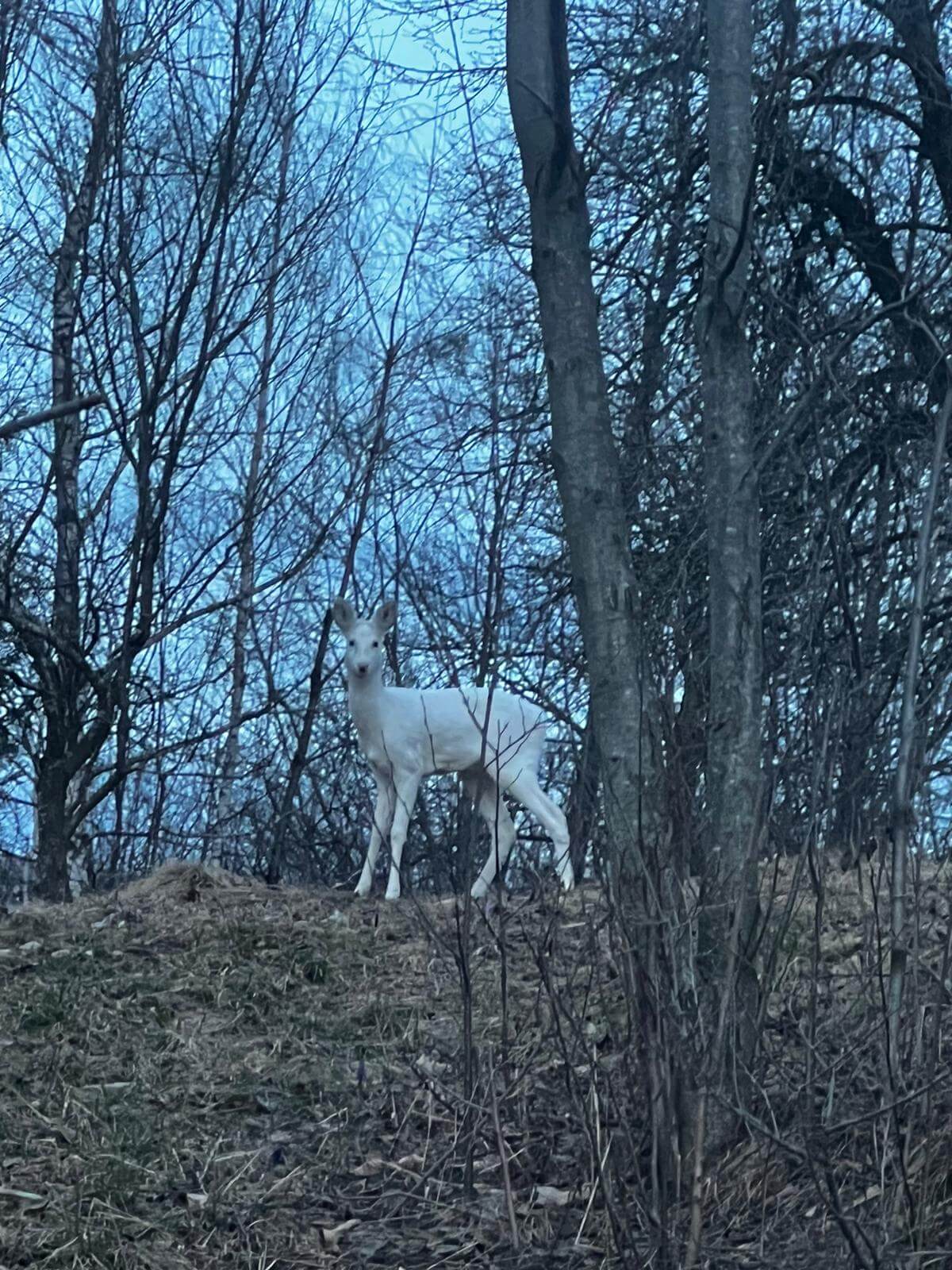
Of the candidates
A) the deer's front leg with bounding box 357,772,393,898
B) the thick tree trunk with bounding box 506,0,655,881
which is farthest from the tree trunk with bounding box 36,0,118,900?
the thick tree trunk with bounding box 506,0,655,881

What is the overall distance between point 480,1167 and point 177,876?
4400 mm

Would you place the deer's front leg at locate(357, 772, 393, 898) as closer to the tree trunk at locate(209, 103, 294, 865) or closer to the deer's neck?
the deer's neck

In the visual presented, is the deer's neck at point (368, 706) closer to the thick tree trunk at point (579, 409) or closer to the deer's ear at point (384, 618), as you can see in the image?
the deer's ear at point (384, 618)

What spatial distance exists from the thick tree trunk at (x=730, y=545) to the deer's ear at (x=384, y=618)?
4.70m

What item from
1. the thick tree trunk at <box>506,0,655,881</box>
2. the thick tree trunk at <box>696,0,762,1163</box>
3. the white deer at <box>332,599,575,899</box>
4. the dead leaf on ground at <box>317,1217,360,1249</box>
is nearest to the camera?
the thick tree trunk at <box>696,0,762,1163</box>

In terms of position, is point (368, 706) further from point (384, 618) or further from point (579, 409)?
point (579, 409)

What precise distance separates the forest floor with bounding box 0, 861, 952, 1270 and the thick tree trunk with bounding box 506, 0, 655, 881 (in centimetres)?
61

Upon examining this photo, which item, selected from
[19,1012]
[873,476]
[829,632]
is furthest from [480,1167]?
[873,476]

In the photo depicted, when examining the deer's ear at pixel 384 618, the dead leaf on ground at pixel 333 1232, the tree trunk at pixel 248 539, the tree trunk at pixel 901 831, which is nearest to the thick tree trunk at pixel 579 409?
the tree trunk at pixel 901 831

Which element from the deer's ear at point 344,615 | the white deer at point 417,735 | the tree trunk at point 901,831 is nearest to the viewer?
the tree trunk at point 901,831

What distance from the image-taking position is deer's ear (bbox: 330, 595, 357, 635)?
10.2m

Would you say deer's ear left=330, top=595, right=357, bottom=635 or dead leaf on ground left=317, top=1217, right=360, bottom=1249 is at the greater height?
deer's ear left=330, top=595, right=357, bottom=635

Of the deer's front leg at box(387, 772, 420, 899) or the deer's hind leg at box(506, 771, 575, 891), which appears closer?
the deer's front leg at box(387, 772, 420, 899)

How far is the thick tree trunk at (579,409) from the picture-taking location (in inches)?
210
